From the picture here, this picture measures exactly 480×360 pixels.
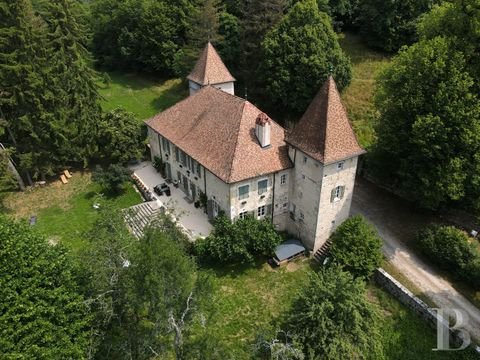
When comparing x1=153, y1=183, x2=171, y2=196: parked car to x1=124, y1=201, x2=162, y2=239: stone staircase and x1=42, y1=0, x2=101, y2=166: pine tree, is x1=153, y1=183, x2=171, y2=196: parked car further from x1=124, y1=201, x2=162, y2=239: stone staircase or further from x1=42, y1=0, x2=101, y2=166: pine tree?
x1=42, y1=0, x2=101, y2=166: pine tree

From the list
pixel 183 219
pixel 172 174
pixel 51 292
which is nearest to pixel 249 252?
pixel 183 219

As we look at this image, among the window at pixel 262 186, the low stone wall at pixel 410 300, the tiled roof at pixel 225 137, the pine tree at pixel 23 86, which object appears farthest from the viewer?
the pine tree at pixel 23 86

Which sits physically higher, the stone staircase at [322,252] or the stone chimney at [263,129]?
the stone chimney at [263,129]

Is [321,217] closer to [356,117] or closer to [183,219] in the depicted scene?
[183,219]

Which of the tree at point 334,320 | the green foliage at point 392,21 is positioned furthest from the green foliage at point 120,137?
the green foliage at point 392,21

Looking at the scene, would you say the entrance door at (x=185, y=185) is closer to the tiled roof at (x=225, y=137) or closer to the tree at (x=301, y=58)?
the tiled roof at (x=225, y=137)
